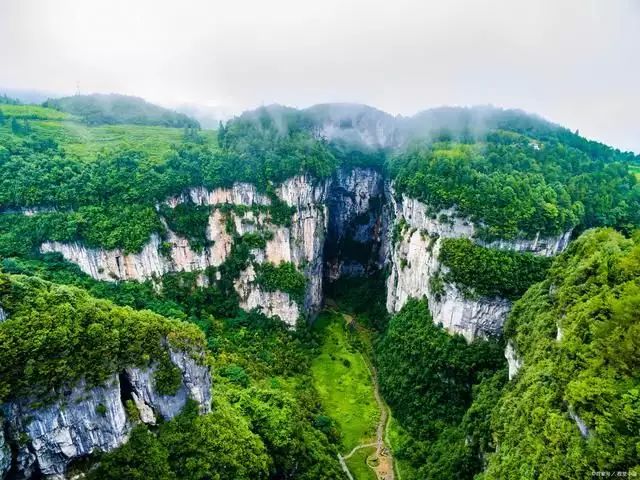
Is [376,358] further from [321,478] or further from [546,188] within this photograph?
[546,188]

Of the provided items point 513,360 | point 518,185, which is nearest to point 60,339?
point 513,360

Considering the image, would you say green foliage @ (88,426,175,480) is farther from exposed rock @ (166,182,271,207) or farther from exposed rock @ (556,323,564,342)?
exposed rock @ (166,182,271,207)

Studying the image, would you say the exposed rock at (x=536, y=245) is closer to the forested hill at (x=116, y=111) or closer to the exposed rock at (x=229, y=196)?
the exposed rock at (x=229, y=196)

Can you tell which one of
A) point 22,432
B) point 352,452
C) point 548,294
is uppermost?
point 548,294

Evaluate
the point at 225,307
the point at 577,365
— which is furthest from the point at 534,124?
the point at 577,365

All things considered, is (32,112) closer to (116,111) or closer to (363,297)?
(116,111)

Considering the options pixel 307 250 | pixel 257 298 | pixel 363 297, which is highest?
pixel 307 250
